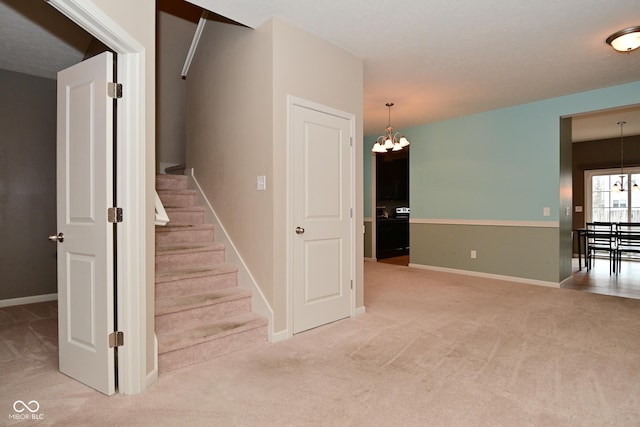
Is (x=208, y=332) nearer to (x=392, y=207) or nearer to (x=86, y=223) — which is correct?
(x=86, y=223)

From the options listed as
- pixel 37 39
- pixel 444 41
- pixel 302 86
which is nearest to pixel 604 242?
pixel 444 41

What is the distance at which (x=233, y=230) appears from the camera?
10.9ft

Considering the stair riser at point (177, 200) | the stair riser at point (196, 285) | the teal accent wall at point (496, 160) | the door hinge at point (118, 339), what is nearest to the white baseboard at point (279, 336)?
the stair riser at point (196, 285)

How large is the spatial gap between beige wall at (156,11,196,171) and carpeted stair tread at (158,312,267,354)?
3240 millimetres

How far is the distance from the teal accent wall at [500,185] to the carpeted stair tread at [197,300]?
411 centimetres

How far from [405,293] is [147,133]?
11.6 ft

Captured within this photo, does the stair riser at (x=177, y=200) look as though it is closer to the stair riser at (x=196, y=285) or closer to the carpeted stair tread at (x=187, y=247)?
the carpeted stair tread at (x=187, y=247)

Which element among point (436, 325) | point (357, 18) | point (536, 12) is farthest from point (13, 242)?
point (536, 12)

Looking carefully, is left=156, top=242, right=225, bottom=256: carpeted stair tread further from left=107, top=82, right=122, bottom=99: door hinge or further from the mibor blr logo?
left=107, top=82, right=122, bottom=99: door hinge

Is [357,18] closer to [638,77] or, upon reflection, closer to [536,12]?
[536,12]

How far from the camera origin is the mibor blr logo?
5.91ft

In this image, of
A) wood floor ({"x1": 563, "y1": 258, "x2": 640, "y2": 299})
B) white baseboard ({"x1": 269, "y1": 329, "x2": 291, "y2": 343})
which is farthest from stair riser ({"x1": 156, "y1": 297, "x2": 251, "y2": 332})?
wood floor ({"x1": 563, "y1": 258, "x2": 640, "y2": 299})

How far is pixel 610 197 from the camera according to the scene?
7.82 meters

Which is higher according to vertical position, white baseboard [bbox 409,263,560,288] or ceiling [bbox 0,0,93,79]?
ceiling [bbox 0,0,93,79]
